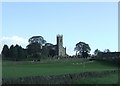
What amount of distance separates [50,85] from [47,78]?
4.18m

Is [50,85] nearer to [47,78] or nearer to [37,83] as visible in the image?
[37,83]

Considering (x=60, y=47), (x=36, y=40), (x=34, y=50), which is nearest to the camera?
(x=34, y=50)

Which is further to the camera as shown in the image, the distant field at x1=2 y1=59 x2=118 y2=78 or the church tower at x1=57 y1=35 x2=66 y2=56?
the church tower at x1=57 y1=35 x2=66 y2=56

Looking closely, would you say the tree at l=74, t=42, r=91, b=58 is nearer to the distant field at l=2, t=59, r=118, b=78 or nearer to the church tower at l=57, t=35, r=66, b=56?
the church tower at l=57, t=35, r=66, b=56

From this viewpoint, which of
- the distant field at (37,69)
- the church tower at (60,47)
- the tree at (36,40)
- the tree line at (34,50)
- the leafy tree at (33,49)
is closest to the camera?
the distant field at (37,69)

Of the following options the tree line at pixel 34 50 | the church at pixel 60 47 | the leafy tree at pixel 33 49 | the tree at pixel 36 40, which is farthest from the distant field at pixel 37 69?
the church at pixel 60 47

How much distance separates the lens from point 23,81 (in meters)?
31.1

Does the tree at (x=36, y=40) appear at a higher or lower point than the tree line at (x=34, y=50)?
higher

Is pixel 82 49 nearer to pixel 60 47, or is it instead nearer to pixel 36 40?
pixel 60 47

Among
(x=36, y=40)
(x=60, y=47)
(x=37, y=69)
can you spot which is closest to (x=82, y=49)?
(x=60, y=47)

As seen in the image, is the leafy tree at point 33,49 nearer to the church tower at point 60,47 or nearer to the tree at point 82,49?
the church tower at point 60,47

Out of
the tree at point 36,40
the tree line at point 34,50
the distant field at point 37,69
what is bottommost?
the distant field at point 37,69

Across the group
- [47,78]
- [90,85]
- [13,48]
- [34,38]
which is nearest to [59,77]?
[47,78]

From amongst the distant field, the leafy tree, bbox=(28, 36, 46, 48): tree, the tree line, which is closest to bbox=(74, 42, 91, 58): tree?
the tree line
